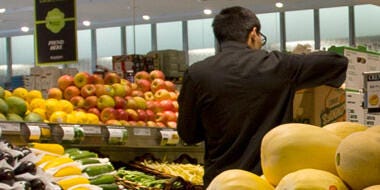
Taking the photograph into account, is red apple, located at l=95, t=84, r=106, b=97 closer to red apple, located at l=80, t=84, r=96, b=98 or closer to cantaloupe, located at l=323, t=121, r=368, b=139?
red apple, located at l=80, t=84, r=96, b=98

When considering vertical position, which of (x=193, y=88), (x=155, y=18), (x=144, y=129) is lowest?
(x=144, y=129)

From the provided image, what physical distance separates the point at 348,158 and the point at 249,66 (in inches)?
61.9

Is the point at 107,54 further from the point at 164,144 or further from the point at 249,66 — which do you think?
the point at 249,66

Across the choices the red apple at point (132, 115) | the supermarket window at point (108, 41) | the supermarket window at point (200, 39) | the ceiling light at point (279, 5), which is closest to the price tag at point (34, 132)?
the red apple at point (132, 115)

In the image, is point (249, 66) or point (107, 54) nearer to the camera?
point (249, 66)

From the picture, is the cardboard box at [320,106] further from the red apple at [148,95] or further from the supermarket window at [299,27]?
the supermarket window at [299,27]

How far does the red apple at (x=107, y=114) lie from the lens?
4434mm

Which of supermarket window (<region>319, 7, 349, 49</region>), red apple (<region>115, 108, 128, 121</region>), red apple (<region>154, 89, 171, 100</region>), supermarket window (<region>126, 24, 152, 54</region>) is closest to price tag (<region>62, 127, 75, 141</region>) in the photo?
red apple (<region>115, 108, 128, 121</region>)

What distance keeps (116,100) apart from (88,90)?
0.63 feet

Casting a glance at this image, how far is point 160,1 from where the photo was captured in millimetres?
13008

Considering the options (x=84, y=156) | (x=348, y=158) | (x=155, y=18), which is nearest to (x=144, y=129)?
(x=84, y=156)

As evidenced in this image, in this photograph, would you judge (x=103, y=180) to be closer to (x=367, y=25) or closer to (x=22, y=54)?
(x=367, y=25)

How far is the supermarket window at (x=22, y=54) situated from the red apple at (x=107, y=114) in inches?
467

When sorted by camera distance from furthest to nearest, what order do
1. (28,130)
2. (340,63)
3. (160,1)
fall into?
(160,1) → (28,130) → (340,63)
